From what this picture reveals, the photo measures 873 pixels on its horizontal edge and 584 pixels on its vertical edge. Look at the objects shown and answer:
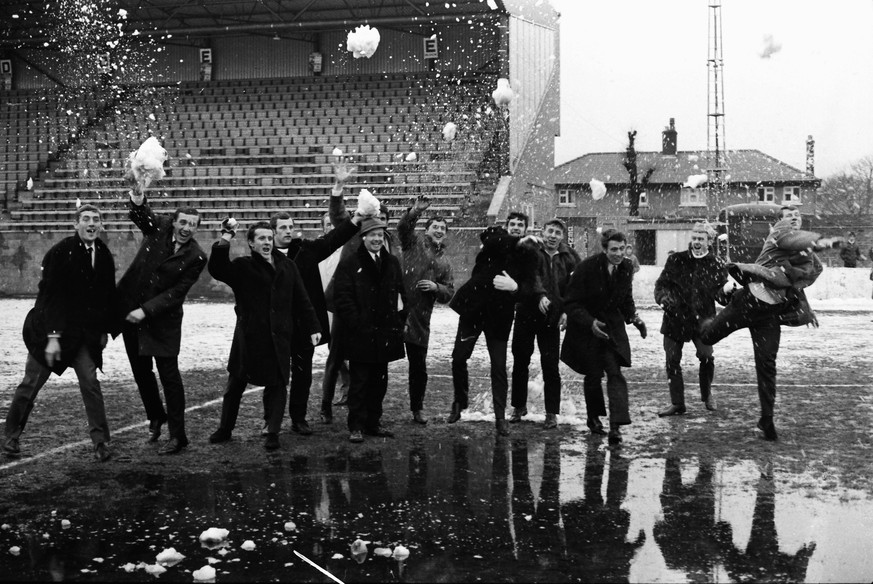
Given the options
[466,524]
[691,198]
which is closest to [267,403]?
[466,524]

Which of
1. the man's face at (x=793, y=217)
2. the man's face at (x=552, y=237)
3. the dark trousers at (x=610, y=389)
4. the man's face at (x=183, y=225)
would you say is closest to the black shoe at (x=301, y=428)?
the man's face at (x=183, y=225)

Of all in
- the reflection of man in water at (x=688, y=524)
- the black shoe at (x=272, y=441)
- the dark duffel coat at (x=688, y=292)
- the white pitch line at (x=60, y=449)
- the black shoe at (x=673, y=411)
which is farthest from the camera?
the dark duffel coat at (x=688, y=292)

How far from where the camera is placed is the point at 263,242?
23.6ft

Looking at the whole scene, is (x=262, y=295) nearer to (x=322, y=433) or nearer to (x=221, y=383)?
(x=322, y=433)

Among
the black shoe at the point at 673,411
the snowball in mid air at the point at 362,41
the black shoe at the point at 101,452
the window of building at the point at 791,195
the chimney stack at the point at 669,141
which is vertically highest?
the chimney stack at the point at 669,141

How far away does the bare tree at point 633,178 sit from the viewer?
56.6 m

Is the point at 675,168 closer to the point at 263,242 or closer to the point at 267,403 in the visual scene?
the point at 263,242

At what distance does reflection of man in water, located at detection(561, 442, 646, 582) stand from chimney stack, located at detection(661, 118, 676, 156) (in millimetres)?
60704

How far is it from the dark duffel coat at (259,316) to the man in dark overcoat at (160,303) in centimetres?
25

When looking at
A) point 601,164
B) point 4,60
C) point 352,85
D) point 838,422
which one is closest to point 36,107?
point 4,60

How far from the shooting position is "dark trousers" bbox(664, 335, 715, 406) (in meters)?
8.51

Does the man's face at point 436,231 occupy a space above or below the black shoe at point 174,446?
above

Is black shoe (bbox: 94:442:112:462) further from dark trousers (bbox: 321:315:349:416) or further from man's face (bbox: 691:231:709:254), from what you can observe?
man's face (bbox: 691:231:709:254)

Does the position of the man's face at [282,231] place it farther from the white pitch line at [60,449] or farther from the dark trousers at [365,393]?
the white pitch line at [60,449]
